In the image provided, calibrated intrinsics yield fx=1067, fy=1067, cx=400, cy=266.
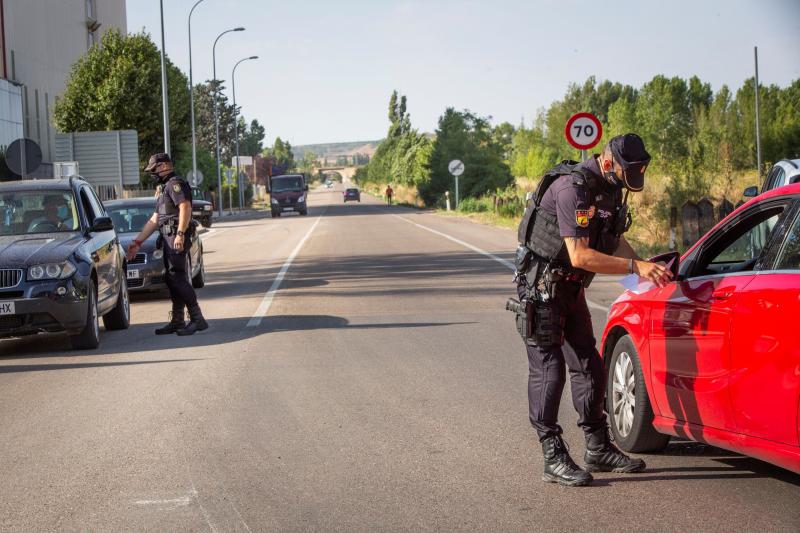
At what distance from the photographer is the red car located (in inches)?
177

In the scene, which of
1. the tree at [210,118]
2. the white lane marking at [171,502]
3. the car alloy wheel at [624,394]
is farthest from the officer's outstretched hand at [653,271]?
the tree at [210,118]

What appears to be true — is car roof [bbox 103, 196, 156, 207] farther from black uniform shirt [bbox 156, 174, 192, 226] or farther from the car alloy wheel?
the car alloy wheel

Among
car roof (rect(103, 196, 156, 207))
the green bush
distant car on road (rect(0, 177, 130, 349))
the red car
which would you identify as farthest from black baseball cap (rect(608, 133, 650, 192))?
the green bush

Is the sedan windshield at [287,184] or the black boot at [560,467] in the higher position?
the sedan windshield at [287,184]

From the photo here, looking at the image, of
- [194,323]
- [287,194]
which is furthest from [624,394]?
[287,194]

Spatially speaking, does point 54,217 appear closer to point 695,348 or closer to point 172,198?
point 172,198

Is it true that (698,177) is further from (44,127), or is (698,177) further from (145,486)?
(44,127)

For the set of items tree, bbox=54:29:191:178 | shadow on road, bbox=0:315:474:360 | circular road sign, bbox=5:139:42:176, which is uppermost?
tree, bbox=54:29:191:178

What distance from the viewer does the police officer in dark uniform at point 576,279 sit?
206 inches

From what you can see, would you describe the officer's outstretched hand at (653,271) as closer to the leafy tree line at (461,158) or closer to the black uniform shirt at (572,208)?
the black uniform shirt at (572,208)

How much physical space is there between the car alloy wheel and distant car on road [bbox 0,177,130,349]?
5.98 meters

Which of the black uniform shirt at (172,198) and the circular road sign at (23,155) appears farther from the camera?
the circular road sign at (23,155)

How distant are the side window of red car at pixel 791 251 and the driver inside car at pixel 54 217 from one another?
861cm

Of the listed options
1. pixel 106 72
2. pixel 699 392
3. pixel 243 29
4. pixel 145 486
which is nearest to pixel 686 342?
pixel 699 392
